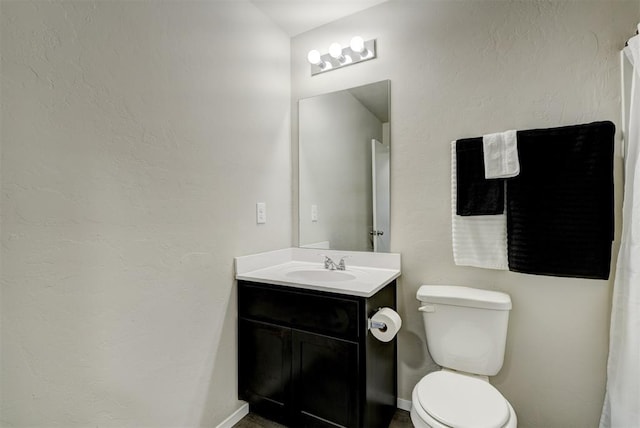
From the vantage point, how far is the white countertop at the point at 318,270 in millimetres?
1551

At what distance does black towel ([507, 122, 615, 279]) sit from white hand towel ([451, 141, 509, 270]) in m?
0.05

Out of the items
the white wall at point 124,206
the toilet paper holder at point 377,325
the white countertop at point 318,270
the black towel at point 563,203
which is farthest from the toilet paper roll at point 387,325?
the white wall at point 124,206

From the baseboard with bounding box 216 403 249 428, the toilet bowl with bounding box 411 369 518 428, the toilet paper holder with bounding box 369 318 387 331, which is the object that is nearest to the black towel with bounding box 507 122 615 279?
the toilet bowl with bounding box 411 369 518 428

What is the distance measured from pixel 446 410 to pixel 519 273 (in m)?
0.79

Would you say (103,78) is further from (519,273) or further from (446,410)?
(519,273)

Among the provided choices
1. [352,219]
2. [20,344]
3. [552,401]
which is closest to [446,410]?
[552,401]

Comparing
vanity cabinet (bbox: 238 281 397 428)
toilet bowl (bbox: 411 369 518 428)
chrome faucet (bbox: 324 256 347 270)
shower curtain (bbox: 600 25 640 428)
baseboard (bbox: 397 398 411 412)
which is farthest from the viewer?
chrome faucet (bbox: 324 256 347 270)

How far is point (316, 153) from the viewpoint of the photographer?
2232 millimetres

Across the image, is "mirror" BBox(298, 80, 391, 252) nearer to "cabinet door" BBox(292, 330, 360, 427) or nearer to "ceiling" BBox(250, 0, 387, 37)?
"ceiling" BBox(250, 0, 387, 37)

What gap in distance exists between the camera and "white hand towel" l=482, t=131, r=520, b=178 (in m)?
1.49

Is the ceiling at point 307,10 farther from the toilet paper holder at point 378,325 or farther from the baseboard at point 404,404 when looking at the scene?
the baseboard at point 404,404

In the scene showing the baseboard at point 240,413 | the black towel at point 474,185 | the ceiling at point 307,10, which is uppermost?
the ceiling at point 307,10

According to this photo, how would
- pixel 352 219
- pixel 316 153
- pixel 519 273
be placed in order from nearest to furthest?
pixel 519 273
pixel 352 219
pixel 316 153

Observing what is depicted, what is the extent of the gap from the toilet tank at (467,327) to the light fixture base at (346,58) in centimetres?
150
